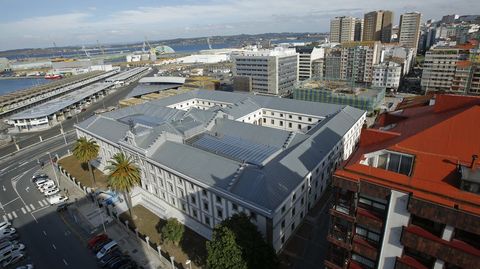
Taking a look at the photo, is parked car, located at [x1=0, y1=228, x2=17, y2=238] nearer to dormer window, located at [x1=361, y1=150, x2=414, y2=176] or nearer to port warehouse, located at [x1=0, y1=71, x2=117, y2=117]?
dormer window, located at [x1=361, y1=150, x2=414, y2=176]

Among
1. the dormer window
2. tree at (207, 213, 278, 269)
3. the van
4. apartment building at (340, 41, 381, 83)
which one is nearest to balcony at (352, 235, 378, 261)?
the dormer window

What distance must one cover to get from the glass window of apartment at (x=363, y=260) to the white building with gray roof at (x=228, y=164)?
12824 millimetres

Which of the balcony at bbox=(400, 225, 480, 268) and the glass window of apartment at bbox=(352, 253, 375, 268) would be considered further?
the glass window of apartment at bbox=(352, 253, 375, 268)

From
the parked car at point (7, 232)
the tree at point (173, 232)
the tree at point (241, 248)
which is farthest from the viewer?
the parked car at point (7, 232)

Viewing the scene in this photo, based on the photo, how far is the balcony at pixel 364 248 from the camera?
2915 centimetres

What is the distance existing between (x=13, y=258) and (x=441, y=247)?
6421 cm

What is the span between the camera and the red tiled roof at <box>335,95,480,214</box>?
23.2 m

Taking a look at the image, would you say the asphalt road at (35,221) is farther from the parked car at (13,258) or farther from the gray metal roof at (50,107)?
the gray metal roof at (50,107)

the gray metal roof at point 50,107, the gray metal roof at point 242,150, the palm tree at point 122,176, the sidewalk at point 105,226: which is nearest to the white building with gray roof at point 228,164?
the gray metal roof at point 242,150

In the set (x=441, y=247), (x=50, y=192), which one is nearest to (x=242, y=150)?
(x=441, y=247)

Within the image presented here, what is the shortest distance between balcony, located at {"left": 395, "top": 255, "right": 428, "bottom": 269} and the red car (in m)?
48.4

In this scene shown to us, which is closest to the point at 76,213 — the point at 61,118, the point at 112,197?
the point at 112,197

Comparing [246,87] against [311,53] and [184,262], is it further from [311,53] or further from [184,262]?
[184,262]

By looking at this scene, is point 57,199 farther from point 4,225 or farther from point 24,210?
point 4,225
